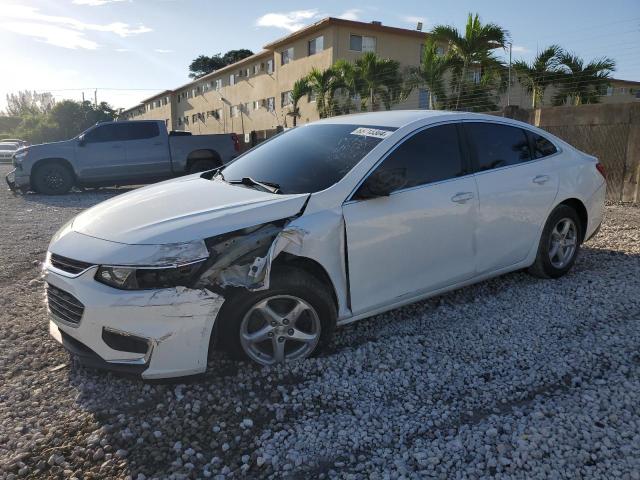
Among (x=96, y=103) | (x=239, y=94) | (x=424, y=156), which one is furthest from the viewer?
(x=96, y=103)

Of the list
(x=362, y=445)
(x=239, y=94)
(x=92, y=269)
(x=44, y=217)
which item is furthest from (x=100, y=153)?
(x=239, y=94)

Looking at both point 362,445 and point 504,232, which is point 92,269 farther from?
point 504,232

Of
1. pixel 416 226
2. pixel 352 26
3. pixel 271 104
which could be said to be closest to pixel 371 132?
pixel 416 226

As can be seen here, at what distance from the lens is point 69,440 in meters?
2.51

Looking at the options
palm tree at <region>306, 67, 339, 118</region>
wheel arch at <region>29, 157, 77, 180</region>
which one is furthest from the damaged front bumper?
palm tree at <region>306, 67, 339, 118</region>

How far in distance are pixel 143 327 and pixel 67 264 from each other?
0.69 m

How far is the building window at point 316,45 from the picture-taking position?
86.2ft

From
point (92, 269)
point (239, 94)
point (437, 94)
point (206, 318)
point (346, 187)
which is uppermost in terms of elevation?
point (239, 94)

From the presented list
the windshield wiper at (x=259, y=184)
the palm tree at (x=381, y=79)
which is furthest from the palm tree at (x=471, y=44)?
the windshield wiper at (x=259, y=184)

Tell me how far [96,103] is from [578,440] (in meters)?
74.3

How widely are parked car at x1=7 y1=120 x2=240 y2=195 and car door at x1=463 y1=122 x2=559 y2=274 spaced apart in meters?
9.73

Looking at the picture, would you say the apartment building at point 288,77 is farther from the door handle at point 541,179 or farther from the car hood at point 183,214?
the car hood at point 183,214

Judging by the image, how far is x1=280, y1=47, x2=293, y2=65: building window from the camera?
96.5ft

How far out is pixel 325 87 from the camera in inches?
865
